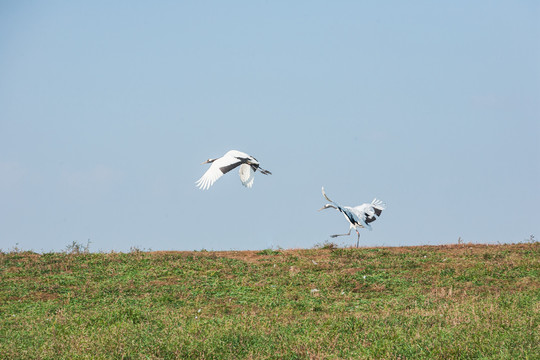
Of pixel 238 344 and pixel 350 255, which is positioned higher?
pixel 350 255

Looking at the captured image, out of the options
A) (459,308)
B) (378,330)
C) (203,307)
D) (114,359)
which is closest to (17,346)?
(114,359)

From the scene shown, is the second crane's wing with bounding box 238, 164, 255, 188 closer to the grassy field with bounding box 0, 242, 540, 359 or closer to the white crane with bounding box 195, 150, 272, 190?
the white crane with bounding box 195, 150, 272, 190

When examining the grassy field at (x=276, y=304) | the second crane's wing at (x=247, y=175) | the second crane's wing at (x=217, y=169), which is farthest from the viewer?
the second crane's wing at (x=247, y=175)

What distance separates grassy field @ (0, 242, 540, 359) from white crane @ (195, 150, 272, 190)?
2.28 meters

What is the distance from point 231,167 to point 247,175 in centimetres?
125

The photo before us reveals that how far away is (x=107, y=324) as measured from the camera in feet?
35.6

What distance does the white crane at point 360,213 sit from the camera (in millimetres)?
18656

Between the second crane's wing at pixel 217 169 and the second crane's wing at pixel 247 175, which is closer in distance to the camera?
the second crane's wing at pixel 217 169

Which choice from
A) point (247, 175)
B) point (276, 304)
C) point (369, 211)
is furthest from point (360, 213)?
point (276, 304)

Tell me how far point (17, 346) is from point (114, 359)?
1.86m

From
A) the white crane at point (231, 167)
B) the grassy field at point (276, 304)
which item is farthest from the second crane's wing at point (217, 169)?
the grassy field at point (276, 304)

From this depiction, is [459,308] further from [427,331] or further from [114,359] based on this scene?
[114,359]

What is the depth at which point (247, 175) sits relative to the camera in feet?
53.6

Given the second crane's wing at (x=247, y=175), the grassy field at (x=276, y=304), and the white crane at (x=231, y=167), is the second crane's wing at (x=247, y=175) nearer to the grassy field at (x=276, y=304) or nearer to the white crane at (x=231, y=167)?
the white crane at (x=231, y=167)
